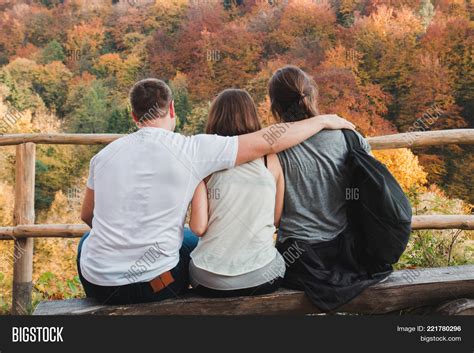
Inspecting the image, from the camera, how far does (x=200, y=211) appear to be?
1715 mm

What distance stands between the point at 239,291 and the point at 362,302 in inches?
15.6

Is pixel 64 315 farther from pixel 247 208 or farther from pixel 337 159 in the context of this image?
pixel 337 159

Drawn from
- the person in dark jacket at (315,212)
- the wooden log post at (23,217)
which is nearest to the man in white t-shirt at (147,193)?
the person in dark jacket at (315,212)

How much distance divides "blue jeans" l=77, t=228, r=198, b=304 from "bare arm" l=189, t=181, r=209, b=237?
5.5 inches

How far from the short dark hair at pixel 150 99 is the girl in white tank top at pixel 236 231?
0.23 m

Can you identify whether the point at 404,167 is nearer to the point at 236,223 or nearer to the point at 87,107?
the point at 87,107

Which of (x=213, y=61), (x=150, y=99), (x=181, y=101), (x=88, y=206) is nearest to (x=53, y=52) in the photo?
(x=213, y=61)

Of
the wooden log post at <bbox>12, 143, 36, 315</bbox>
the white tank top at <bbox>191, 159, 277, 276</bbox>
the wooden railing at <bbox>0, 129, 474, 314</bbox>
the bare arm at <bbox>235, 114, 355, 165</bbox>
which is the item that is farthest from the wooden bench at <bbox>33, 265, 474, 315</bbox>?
the wooden log post at <bbox>12, 143, 36, 315</bbox>

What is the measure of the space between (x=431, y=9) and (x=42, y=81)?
21.8m

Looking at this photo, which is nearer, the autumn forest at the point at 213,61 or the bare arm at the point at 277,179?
the bare arm at the point at 277,179

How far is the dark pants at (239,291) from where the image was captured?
69.2 inches

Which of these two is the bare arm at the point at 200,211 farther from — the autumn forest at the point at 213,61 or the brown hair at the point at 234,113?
the autumn forest at the point at 213,61

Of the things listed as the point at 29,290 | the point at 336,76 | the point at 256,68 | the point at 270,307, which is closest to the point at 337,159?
the point at 270,307

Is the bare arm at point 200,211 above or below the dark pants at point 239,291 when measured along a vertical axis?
above
